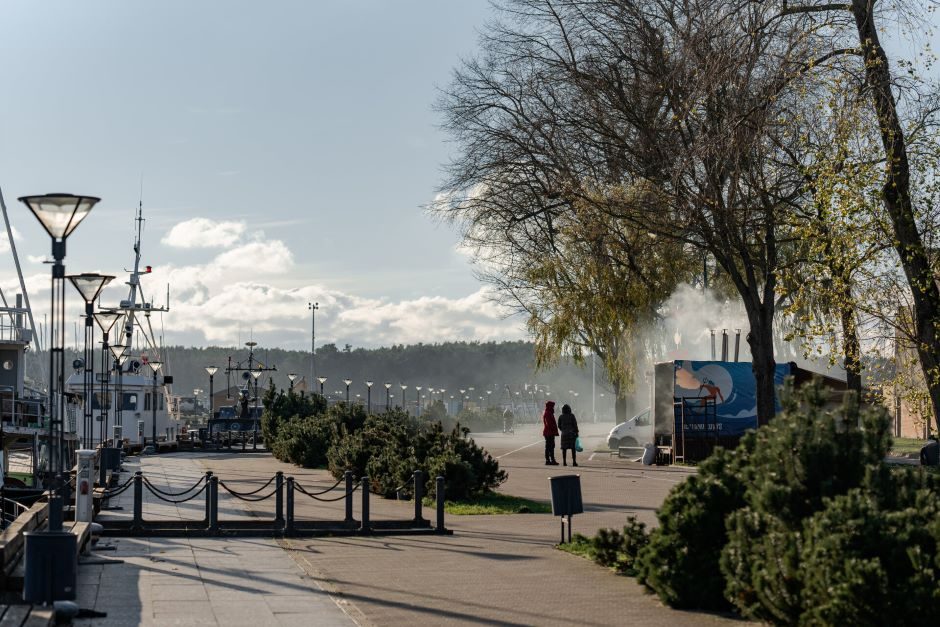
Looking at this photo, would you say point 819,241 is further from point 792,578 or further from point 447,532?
point 792,578

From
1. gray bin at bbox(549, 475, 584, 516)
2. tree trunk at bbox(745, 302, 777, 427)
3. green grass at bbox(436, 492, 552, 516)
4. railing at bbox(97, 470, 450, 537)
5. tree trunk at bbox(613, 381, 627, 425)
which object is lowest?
green grass at bbox(436, 492, 552, 516)

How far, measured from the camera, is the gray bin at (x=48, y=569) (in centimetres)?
951

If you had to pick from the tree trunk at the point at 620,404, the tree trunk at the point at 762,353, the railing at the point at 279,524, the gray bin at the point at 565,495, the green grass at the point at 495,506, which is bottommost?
the green grass at the point at 495,506

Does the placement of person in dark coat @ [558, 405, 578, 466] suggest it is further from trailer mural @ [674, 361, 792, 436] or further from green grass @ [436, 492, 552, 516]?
green grass @ [436, 492, 552, 516]

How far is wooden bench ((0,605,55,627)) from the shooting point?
910 cm

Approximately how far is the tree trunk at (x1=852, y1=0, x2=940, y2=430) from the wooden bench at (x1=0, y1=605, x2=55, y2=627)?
13719 mm

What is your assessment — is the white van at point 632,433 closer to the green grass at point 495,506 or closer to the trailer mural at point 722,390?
the trailer mural at point 722,390

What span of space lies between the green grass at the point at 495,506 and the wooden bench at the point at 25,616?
1058 cm

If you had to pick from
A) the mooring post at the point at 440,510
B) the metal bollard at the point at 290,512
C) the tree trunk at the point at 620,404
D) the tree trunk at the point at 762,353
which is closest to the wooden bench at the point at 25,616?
the metal bollard at the point at 290,512

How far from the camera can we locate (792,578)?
891 centimetres

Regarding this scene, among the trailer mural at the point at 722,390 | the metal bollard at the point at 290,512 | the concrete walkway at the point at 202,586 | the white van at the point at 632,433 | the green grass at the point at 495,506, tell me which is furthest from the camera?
the white van at the point at 632,433

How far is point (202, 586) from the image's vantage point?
11930mm

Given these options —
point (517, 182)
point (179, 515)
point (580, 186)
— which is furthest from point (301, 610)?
point (517, 182)

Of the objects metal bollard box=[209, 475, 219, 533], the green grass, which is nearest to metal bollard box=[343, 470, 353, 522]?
metal bollard box=[209, 475, 219, 533]
